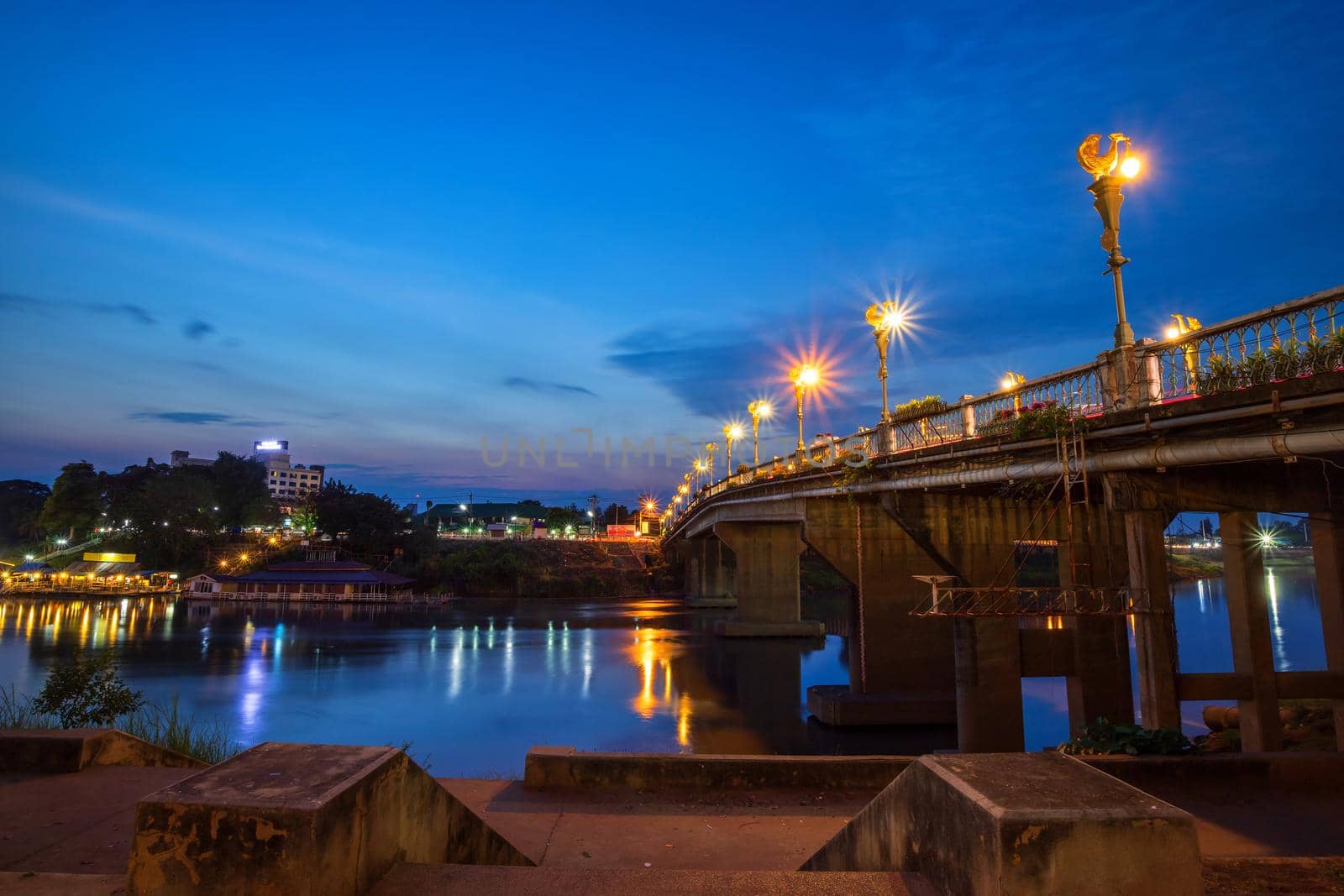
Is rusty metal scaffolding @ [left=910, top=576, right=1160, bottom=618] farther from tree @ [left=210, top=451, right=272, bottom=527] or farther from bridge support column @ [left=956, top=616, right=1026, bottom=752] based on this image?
tree @ [left=210, top=451, right=272, bottom=527]

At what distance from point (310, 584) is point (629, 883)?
81015 millimetres

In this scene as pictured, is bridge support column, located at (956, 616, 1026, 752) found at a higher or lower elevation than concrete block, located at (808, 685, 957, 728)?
higher

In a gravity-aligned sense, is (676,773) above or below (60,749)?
below

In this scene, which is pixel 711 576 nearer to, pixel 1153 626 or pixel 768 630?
pixel 768 630

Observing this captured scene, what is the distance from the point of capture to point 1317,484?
521 inches

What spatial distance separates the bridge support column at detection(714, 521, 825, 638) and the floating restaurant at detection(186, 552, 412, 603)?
41234 mm

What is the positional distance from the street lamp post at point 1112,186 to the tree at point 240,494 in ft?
403

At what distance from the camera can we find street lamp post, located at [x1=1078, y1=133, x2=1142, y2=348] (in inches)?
444

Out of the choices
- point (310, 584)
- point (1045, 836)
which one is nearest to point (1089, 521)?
point (1045, 836)

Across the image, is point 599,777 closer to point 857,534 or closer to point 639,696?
point 857,534

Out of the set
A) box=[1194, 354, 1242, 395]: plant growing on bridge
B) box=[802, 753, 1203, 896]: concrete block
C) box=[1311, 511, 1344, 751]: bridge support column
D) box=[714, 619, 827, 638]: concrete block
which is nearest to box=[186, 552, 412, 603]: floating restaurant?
box=[714, 619, 827, 638]: concrete block

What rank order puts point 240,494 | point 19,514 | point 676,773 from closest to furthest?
point 676,773
point 240,494
point 19,514

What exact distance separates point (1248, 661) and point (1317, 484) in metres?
3.59

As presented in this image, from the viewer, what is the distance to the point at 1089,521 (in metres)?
12.4
